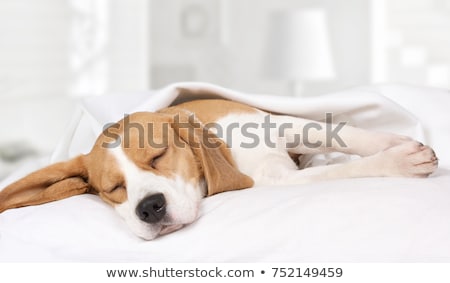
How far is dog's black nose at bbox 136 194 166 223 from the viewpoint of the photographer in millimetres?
1072

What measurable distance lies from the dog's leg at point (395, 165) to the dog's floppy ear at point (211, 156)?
18 centimetres

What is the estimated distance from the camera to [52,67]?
361cm

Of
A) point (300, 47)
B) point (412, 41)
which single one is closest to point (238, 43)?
point (300, 47)

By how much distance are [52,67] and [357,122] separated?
7.99 ft

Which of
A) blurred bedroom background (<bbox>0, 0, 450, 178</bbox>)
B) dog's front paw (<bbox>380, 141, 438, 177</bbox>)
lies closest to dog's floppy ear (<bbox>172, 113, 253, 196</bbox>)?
dog's front paw (<bbox>380, 141, 438, 177</bbox>)

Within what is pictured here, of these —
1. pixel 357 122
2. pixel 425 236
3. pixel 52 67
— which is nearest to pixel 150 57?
pixel 52 67

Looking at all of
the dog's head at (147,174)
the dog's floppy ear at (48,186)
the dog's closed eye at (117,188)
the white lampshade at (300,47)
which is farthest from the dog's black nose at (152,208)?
the white lampshade at (300,47)

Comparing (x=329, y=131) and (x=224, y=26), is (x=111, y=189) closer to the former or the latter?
(x=329, y=131)

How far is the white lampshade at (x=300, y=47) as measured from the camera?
3.98 m

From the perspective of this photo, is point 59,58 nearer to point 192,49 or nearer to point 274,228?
point 192,49

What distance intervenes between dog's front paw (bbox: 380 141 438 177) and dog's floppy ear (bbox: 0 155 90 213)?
608 millimetres

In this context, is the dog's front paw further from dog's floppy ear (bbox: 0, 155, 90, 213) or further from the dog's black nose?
dog's floppy ear (bbox: 0, 155, 90, 213)
